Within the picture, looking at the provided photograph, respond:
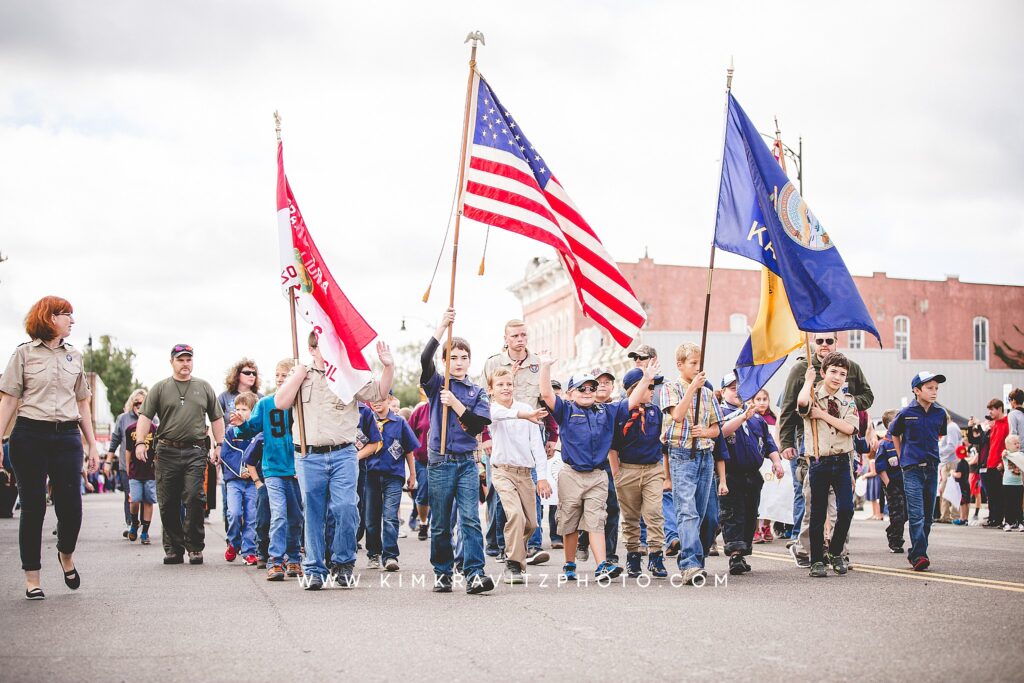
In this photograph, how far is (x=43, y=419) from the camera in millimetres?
8742

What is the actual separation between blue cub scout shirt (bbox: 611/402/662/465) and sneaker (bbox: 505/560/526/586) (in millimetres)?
1332

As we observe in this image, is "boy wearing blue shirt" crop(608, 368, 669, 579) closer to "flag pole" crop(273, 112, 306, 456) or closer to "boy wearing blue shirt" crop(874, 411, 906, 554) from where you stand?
"flag pole" crop(273, 112, 306, 456)

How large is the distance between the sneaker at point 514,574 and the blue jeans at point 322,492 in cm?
132

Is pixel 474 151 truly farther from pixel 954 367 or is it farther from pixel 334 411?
pixel 954 367

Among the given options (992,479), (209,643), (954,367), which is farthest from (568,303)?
(209,643)

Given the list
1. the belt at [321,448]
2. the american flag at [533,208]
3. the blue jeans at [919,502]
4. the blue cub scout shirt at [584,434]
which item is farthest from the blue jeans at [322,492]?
the blue jeans at [919,502]

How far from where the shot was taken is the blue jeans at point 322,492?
912 centimetres

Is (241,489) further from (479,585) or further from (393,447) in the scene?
(479,585)

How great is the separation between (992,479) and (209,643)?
48.0 ft

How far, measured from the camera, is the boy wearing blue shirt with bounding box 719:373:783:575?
10.6 metres

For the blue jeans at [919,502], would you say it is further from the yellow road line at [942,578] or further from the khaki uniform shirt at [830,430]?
the khaki uniform shirt at [830,430]

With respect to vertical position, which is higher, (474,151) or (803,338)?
(474,151)

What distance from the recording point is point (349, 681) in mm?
5379

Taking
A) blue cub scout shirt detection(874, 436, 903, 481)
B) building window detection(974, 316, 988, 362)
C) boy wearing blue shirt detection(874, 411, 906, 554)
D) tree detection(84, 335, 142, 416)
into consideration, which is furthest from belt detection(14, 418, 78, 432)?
tree detection(84, 335, 142, 416)
